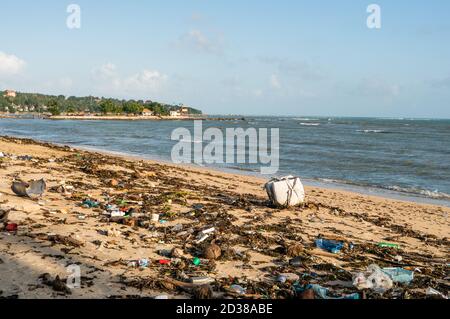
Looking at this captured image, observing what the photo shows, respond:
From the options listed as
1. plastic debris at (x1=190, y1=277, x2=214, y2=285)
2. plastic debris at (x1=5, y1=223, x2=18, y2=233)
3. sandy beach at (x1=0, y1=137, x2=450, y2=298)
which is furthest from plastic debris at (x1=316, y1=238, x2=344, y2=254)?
plastic debris at (x1=5, y1=223, x2=18, y2=233)

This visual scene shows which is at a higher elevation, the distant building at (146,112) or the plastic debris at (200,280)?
the distant building at (146,112)

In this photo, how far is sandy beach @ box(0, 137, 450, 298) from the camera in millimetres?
4909

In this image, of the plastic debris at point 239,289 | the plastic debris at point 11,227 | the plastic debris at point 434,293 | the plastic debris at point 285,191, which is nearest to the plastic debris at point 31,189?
the plastic debris at point 11,227

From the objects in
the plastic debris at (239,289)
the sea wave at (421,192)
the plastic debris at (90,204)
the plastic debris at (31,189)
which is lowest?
the sea wave at (421,192)

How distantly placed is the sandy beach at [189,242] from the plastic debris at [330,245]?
12 cm

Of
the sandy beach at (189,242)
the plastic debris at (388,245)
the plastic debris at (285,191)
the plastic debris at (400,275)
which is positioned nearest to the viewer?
the sandy beach at (189,242)

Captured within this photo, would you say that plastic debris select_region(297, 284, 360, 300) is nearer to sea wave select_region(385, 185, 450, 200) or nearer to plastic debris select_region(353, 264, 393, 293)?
plastic debris select_region(353, 264, 393, 293)

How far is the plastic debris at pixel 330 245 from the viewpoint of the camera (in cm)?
673

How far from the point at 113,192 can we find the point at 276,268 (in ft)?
19.8

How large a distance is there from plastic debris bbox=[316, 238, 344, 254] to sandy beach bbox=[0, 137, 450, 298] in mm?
120

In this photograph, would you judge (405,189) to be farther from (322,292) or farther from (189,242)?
(322,292)

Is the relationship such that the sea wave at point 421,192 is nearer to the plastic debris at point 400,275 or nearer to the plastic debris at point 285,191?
the plastic debris at point 285,191
